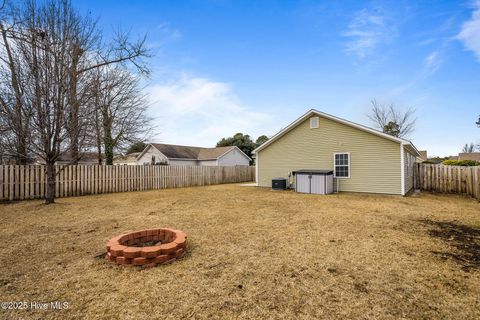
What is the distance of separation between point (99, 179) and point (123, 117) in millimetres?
5763

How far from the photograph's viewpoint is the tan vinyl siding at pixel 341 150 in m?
11.2

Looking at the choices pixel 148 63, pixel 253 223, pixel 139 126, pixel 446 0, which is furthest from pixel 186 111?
pixel 446 0

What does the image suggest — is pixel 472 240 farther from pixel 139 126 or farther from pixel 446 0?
pixel 139 126

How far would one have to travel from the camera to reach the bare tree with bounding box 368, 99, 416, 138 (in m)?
31.9

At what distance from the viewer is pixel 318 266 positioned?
343 centimetres

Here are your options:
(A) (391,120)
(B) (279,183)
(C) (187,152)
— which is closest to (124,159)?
(C) (187,152)

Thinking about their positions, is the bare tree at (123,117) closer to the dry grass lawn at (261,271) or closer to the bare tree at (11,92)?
the bare tree at (11,92)

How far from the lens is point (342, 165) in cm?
1248

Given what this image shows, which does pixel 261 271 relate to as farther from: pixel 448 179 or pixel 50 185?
pixel 448 179

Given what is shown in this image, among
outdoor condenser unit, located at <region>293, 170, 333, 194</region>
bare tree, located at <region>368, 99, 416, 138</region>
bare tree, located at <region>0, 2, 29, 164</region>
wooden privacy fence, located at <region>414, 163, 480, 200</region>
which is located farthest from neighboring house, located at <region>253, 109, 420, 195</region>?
bare tree, located at <region>368, 99, 416, 138</region>

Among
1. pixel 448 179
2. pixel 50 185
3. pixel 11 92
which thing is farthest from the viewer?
pixel 448 179

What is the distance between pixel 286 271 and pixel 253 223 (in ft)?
9.06

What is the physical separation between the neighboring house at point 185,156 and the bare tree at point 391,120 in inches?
802

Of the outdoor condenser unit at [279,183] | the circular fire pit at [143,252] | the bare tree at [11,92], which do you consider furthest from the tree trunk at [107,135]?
the circular fire pit at [143,252]
